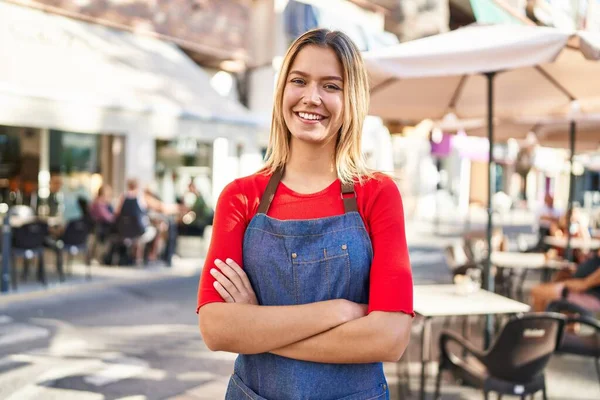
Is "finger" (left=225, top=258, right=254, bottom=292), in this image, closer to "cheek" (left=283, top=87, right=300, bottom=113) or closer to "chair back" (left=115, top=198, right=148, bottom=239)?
"cheek" (left=283, top=87, right=300, bottom=113)

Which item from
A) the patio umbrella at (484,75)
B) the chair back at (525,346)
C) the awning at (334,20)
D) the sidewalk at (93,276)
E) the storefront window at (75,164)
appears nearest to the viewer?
the chair back at (525,346)

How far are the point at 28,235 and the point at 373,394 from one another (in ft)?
28.6

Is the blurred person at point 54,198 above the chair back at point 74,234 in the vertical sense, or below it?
above

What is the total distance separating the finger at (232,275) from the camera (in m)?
1.78

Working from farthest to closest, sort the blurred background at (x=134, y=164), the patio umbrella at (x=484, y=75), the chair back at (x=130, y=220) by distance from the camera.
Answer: the chair back at (x=130, y=220) → the blurred background at (x=134, y=164) → the patio umbrella at (x=484, y=75)

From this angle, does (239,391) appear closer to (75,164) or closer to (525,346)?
(525,346)

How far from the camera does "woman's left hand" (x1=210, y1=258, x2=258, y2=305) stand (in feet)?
5.83

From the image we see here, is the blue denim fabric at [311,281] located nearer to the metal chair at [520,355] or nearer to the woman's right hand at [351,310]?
the woman's right hand at [351,310]

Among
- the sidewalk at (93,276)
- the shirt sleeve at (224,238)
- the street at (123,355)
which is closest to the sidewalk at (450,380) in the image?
the street at (123,355)

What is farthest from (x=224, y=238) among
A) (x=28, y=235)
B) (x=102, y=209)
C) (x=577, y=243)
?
(x=102, y=209)


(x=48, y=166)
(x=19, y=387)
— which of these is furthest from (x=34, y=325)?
(x=48, y=166)

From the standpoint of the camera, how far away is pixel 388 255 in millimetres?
1743

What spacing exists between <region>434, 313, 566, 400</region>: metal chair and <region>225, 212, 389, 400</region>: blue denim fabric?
2.57 meters

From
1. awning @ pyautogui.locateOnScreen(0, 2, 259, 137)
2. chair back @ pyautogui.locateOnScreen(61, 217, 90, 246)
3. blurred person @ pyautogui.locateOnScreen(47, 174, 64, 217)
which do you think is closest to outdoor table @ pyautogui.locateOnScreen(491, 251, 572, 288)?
awning @ pyautogui.locateOnScreen(0, 2, 259, 137)
